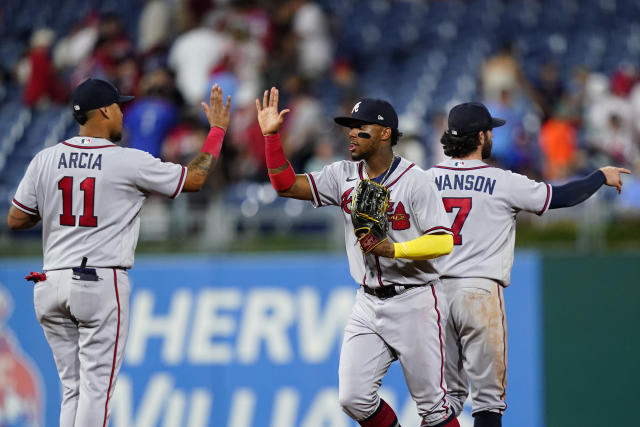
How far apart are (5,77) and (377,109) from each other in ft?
29.9

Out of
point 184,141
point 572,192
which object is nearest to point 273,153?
point 572,192

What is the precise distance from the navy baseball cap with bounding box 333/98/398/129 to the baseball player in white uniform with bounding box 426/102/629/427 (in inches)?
17.0

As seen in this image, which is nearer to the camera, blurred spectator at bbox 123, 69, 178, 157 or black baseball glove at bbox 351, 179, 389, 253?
black baseball glove at bbox 351, 179, 389, 253

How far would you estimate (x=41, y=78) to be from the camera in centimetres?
1206

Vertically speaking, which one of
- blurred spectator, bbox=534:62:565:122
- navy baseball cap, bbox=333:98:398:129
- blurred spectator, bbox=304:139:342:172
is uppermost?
blurred spectator, bbox=534:62:565:122

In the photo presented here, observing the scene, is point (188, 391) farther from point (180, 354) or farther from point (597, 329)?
point (597, 329)

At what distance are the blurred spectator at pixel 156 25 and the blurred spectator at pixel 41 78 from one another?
1122 mm

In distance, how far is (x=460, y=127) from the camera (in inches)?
218

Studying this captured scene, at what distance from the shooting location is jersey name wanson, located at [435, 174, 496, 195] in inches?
217

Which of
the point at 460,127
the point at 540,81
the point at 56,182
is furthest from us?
the point at 540,81

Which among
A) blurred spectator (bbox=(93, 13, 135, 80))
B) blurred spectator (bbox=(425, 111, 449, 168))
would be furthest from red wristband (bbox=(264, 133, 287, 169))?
blurred spectator (bbox=(93, 13, 135, 80))

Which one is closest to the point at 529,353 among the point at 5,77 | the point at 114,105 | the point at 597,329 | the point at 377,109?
the point at 597,329

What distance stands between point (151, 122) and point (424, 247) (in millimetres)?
5094

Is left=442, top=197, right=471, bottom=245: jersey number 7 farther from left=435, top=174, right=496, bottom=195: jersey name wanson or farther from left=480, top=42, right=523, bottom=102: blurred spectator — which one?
left=480, top=42, right=523, bottom=102: blurred spectator
